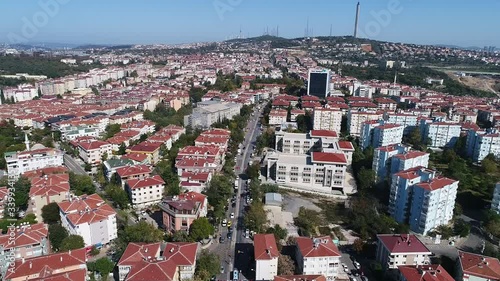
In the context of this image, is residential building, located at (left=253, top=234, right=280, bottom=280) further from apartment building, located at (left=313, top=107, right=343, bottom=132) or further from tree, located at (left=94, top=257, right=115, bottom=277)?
apartment building, located at (left=313, top=107, right=343, bottom=132)

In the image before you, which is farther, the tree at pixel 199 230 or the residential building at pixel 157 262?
the tree at pixel 199 230

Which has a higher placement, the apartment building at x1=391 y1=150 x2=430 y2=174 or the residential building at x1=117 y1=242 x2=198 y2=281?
the apartment building at x1=391 y1=150 x2=430 y2=174

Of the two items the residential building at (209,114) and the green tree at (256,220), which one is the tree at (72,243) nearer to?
the green tree at (256,220)

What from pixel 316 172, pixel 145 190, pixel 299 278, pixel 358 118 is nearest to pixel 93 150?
pixel 145 190

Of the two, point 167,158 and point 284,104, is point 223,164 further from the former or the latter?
point 284,104

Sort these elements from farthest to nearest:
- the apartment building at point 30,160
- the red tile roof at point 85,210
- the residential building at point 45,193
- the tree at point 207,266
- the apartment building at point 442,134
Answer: the apartment building at point 442,134 → the apartment building at point 30,160 → the residential building at point 45,193 → the red tile roof at point 85,210 → the tree at point 207,266

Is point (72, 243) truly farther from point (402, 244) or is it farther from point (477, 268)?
point (477, 268)

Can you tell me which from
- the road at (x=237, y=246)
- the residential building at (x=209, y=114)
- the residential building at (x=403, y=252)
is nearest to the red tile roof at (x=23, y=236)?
the road at (x=237, y=246)

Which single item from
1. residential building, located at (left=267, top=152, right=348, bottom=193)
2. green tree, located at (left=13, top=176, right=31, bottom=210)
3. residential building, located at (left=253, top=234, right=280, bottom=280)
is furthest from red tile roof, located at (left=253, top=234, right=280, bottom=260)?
green tree, located at (left=13, top=176, right=31, bottom=210)
